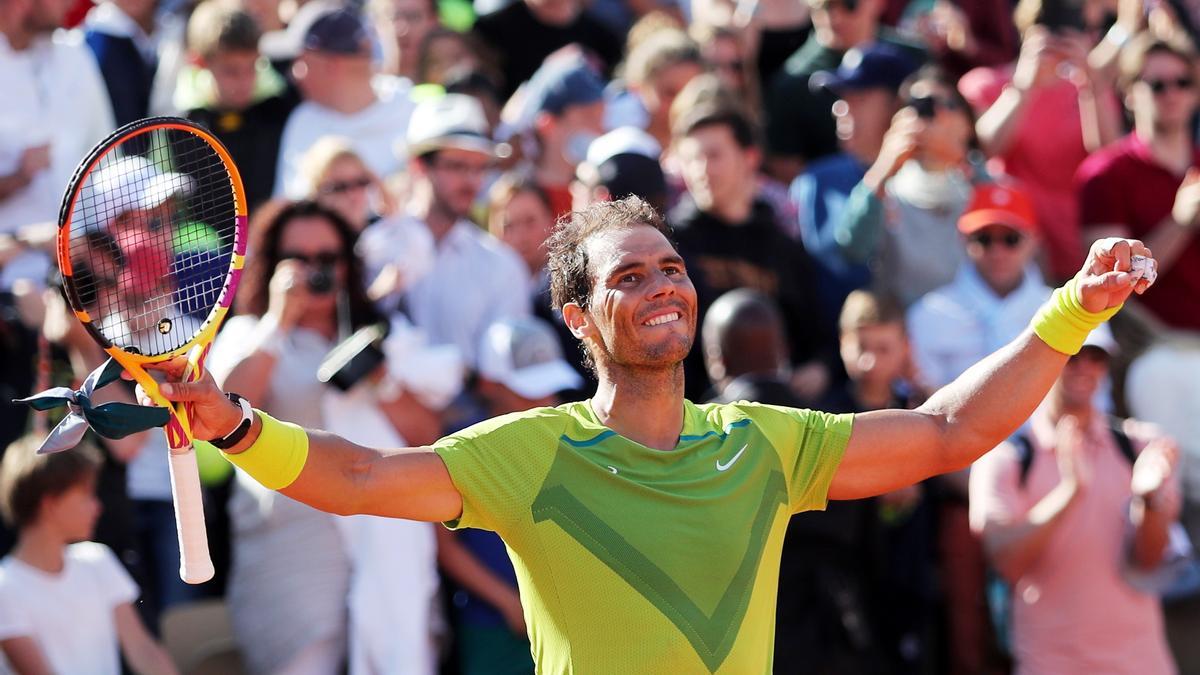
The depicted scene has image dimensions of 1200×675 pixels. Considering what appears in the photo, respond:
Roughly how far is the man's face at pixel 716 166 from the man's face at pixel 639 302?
12.1 feet

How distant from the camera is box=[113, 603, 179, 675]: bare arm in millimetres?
6242

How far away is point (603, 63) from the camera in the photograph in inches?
426

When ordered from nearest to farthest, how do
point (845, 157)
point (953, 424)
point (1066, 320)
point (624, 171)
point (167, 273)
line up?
1. point (1066, 320)
2. point (953, 424)
3. point (167, 273)
4. point (624, 171)
5. point (845, 157)

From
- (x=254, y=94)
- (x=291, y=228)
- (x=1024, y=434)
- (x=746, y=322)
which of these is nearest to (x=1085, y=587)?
(x=1024, y=434)

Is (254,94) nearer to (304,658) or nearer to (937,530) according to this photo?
(304,658)

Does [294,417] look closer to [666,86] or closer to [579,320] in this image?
[579,320]

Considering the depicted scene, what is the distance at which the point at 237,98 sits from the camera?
8375 millimetres

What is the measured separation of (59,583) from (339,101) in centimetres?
325

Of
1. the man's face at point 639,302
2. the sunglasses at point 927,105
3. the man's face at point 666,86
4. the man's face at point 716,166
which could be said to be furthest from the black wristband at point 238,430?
the man's face at point 666,86

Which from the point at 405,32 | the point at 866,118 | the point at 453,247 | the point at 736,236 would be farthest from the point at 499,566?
the point at 405,32

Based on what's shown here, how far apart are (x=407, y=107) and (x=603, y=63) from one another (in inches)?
86.6

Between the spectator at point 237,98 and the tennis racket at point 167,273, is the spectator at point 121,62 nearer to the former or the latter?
the spectator at point 237,98

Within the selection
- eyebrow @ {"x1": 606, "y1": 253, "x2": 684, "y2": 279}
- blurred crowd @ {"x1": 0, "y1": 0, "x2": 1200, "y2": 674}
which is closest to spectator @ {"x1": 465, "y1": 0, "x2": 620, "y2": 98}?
blurred crowd @ {"x1": 0, "y1": 0, "x2": 1200, "y2": 674}

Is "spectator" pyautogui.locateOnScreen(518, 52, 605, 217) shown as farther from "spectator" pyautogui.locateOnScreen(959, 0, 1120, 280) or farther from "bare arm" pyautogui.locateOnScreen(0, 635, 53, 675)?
"bare arm" pyautogui.locateOnScreen(0, 635, 53, 675)
